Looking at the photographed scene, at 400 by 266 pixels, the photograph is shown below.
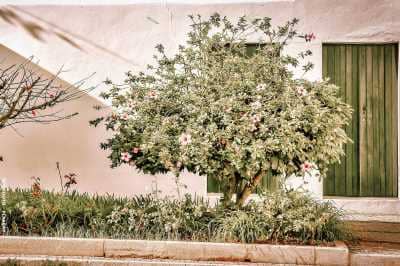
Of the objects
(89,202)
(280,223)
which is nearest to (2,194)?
(89,202)

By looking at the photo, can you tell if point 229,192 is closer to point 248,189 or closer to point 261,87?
point 248,189

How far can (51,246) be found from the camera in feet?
16.1

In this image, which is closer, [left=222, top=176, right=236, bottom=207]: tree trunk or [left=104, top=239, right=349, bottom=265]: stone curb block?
[left=104, top=239, right=349, bottom=265]: stone curb block

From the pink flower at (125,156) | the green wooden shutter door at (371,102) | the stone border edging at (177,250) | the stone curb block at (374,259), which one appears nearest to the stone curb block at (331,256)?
the stone border edging at (177,250)

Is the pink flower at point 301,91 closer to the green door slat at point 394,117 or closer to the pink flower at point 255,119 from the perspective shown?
the pink flower at point 255,119

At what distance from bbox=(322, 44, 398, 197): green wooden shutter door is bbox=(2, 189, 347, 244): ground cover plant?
7.64 feet

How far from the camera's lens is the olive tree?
207 inches

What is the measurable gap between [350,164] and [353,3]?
Answer: 2.23 m

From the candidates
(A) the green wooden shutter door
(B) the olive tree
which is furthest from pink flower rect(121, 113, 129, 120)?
(A) the green wooden shutter door

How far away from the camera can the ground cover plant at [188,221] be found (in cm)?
509

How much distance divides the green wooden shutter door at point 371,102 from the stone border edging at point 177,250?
2.91 meters

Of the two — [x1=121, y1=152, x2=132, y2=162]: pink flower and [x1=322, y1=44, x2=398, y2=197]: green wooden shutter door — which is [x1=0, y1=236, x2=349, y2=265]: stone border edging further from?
[x1=322, y1=44, x2=398, y2=197]: green wooden shutter door

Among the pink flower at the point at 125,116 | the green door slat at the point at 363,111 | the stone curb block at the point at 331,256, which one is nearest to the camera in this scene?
the stone curb block at the point at 331,256

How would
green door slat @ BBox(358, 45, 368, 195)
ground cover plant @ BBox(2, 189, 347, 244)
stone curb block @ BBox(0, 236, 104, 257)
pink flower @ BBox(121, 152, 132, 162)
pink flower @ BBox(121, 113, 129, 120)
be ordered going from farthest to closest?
1. green door slat @ BBox(358, 45, 368, 195)
2. pink flower @ BBox(121, 113, 129, 120)
3. pink flower @ BBox(121, 152, 132, 162)
4. ground cover plant @ BBox(2, 189, 347, 244)
5. stone curb block @ BBox(0, 236, 104, 257)
